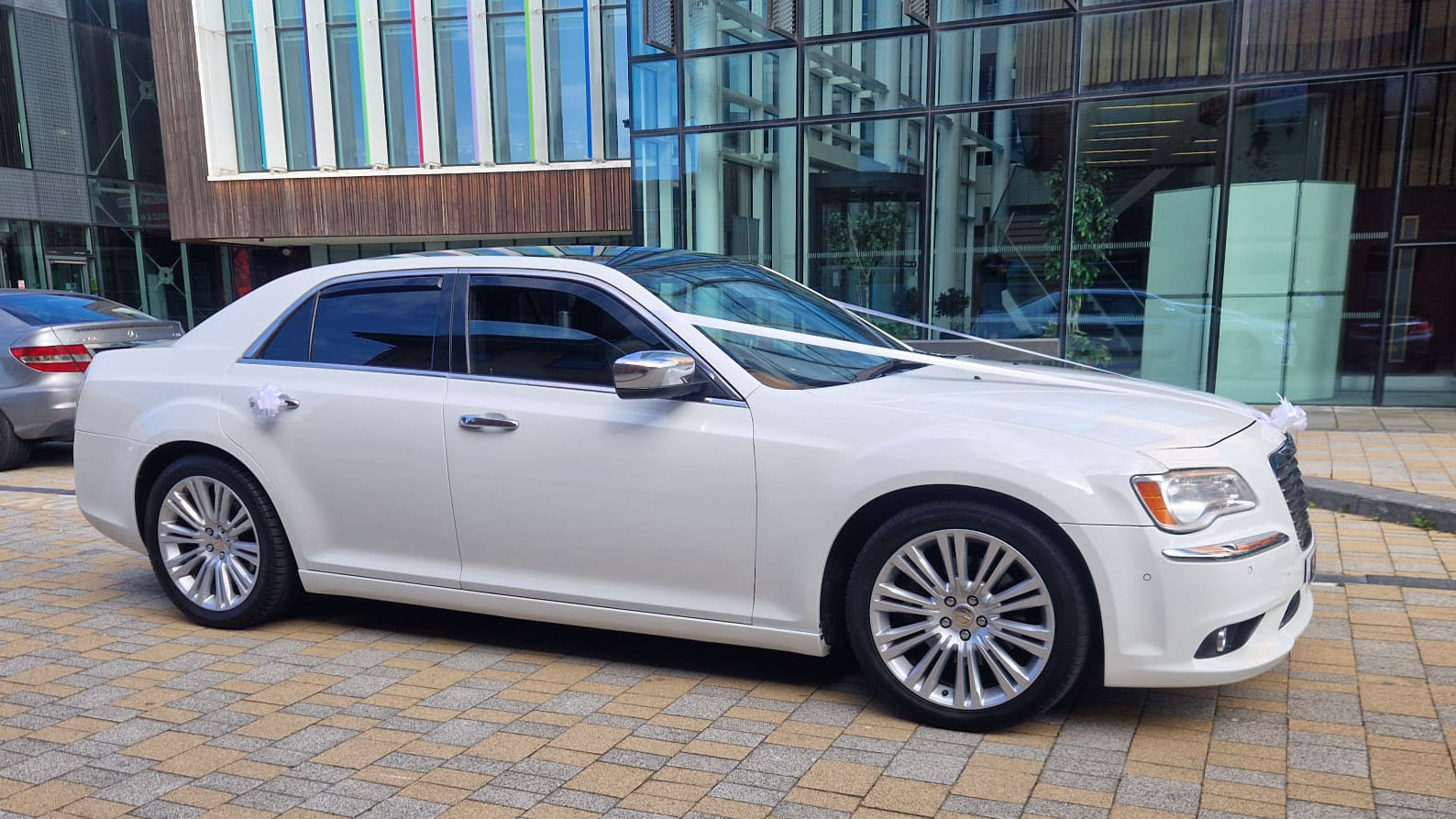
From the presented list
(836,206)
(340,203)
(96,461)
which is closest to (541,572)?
(96,461)

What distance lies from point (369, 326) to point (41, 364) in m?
6.04

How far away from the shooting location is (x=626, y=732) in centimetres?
348

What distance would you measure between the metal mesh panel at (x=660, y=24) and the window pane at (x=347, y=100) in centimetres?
1095

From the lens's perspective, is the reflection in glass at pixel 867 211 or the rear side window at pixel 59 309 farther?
the reflection in glass at pixel 867 211

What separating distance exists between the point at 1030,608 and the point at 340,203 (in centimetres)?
2131

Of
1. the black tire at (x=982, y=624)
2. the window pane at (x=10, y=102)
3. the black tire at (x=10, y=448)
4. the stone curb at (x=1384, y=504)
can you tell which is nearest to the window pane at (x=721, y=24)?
the black tire at (x=10, y=448)

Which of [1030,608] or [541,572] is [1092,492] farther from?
[541,572]

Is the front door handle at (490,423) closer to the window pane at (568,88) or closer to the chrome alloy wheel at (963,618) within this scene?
the chrome alloy wheel at (963,618)

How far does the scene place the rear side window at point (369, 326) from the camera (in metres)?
4.27

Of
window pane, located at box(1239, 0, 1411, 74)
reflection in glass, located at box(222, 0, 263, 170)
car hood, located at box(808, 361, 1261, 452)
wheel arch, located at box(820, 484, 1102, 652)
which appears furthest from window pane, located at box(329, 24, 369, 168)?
wheel arch, located at box(820, 484, 1102, 652)

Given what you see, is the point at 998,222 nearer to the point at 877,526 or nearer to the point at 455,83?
the point at 877,526

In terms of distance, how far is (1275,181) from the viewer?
38.6ft

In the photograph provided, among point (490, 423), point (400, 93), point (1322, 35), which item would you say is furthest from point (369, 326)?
point (400, 93)

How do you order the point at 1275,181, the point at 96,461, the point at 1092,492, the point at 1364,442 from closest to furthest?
the point at 1092,492 → the point at 96,461 → the point at 1364,442 → the point at 1275,181
